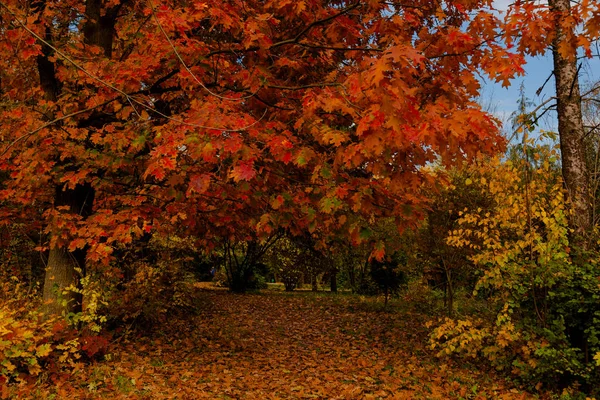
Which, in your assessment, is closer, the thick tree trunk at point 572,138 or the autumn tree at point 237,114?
the autumn tree at point 237,114

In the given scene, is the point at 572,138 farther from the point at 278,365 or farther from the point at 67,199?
the point at 67,199

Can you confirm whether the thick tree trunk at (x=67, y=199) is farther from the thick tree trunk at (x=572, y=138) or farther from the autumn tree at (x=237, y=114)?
the thick tree trunk at (x=572, y=138)

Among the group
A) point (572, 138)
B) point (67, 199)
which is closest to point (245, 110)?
point (67, 199)

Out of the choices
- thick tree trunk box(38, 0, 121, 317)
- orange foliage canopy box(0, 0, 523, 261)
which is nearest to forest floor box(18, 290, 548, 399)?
thick tree trunk box(38, 0, 121, 317)

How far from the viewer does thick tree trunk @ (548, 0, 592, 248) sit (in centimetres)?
648

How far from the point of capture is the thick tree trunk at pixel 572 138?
648cm

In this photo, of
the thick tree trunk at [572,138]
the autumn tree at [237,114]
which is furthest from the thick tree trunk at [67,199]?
the thick tree trunk at [572,138]

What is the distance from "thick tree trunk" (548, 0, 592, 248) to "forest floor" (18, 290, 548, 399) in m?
2.78

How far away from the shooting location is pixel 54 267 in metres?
6.66

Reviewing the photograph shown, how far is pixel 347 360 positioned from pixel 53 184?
5783mm

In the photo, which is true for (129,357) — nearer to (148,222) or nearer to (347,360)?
(148,222)

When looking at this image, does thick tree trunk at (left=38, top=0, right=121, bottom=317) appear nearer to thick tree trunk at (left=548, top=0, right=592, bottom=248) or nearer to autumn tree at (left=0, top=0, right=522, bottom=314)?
autumn tree at (left=0, top=0, right=522, bottom=314)

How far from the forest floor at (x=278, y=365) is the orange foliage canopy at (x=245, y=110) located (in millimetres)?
2073

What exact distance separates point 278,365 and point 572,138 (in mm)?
6063
